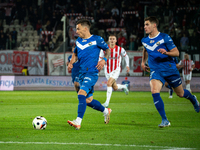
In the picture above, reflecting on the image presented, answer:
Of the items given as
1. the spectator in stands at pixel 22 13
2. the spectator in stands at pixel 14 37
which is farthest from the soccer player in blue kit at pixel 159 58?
the spectator in stands at pixel 22 13

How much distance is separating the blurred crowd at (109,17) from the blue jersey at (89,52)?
15.6 meters

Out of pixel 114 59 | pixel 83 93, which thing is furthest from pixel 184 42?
pixel 83 93

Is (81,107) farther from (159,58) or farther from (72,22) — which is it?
(72,22)

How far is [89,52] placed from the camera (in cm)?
685

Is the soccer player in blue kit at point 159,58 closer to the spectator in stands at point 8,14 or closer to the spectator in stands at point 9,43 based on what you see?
the spectator in stands at point 9,43

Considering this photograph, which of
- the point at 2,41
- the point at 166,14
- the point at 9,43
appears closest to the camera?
the point at 166,14

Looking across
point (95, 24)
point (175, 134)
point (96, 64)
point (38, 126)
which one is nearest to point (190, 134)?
point (175, 134)

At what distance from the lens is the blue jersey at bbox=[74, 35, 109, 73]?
6.80 m

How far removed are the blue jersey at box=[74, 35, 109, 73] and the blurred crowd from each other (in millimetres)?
15625

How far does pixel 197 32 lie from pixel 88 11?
361 inches

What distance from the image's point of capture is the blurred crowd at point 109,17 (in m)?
22.6

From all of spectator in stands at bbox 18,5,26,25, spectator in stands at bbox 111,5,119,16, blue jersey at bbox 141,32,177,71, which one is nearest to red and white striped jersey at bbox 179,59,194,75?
spectator in stands at bbox 111,5,119,16

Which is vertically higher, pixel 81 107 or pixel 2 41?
pixel 81 107

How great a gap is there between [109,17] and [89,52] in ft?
66.7
